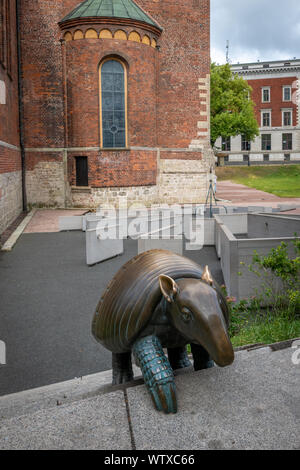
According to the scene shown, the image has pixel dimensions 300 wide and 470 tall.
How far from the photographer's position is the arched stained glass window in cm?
2336

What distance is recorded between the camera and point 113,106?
23484 mm

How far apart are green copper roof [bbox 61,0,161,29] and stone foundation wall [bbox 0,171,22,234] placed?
8.73 meters

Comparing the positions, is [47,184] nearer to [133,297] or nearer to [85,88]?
[85,88]

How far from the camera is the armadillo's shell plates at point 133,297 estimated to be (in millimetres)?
3242

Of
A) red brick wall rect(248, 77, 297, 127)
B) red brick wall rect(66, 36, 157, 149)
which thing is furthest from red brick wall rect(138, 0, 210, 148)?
red brick wall rect(248, 77, 297, 127)

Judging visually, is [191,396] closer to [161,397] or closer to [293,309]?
[161,397]

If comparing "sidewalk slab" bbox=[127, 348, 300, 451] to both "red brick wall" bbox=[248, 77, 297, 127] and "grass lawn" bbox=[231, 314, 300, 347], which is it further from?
"red brick wall" bbox=[248, 77, 297, 127]

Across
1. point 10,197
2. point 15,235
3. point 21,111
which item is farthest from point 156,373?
point 21,111

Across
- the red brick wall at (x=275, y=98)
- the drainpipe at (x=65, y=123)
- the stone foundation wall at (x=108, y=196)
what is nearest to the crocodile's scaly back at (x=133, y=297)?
the stone foundation wall at (x=108, y=196)

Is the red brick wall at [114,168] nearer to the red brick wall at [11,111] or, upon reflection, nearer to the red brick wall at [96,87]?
the red brick wall at [96,87]

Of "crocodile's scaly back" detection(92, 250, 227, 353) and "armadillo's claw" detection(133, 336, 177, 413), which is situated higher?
"crocodile's scaly back" detection(92, 250, 227, 353)

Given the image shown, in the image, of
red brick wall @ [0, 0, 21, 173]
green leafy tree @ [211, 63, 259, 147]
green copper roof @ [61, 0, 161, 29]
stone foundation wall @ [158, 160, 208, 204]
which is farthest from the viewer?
green leafy tree @ [211, 63, 259, 147]
